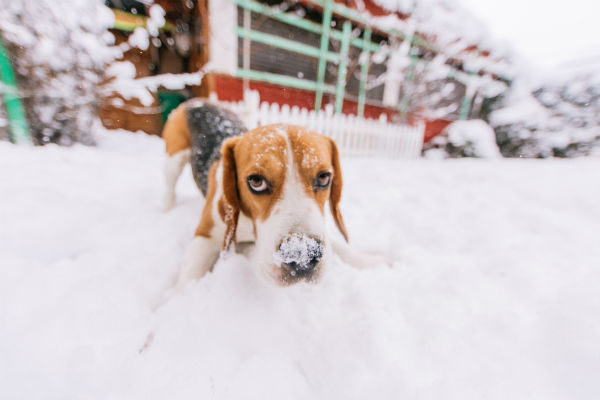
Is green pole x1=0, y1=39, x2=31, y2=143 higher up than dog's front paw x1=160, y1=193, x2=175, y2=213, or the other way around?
green pole x1=0, y1=39, x2=31, y2=143

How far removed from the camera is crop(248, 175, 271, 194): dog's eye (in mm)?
1284

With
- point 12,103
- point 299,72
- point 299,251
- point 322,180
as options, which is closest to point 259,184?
point 322,180

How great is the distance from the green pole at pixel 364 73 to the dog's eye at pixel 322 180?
9036 millimetres

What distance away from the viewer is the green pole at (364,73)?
9039mm

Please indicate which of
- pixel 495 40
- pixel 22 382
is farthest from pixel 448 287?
pixel 495 40

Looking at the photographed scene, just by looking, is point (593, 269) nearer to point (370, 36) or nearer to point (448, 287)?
A: point (448, 287)

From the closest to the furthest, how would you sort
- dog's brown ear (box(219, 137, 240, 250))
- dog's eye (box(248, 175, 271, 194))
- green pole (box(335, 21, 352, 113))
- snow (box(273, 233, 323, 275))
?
snow (box(273, 233, 323, 275)), dog's eye (box(248, 175, 271, 194)), dog's brown ear (box(219, 137, 240, 250)), green pole (box(335, 21, 352, 113))

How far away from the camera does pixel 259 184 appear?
1.30 meters

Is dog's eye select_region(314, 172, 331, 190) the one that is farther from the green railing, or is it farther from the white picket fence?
the green railing

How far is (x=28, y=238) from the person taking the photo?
1.75m

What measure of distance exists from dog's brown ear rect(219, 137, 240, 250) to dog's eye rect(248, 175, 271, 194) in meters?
0.17

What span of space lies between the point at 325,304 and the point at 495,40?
16.0 m

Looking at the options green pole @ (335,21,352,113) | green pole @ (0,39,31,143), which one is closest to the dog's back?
green pole @ (0,39,31,143)

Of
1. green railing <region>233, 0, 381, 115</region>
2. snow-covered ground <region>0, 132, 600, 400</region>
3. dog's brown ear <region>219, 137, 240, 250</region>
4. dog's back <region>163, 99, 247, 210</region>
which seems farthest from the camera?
green railing <region>233, 0, 381, 115</region>
